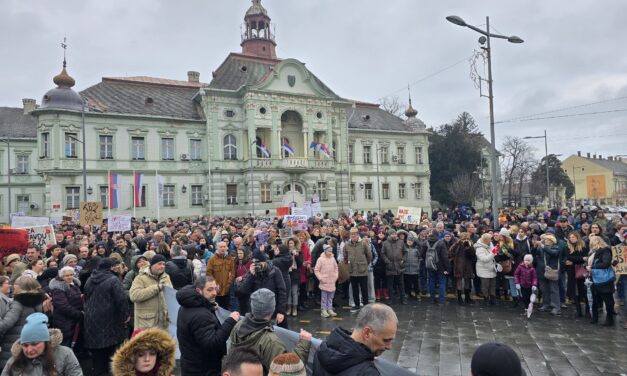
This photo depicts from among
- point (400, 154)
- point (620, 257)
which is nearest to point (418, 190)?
point (400, 154)

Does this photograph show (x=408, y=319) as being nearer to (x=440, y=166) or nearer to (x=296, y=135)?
(x=296, y=135)

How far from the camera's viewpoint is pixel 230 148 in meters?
37.0

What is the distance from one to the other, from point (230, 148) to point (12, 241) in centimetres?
2749

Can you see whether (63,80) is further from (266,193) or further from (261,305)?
(261,305)

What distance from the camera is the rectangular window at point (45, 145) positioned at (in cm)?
3094

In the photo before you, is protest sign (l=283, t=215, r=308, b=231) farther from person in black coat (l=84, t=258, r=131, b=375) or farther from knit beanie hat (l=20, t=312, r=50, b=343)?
knit beanie hat (l=20, t=312, r=50, b=343)

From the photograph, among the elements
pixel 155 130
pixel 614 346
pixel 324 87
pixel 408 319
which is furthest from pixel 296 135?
pixel 614 346

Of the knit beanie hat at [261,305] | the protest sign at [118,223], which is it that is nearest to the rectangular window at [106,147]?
the protest sign at [118,223]

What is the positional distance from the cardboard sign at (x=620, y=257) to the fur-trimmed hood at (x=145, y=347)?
30.3 feet

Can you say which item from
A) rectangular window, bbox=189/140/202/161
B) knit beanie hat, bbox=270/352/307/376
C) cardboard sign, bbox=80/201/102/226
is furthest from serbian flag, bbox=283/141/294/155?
knit beanie hat, bbox=270/352/307/376

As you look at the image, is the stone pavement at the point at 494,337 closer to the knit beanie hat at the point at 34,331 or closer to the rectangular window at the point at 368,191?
the knit beanie hat at the point at 34,331

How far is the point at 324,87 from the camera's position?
39500 millimetres

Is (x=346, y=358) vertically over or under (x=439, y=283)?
over

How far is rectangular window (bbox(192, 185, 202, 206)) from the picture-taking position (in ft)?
119
